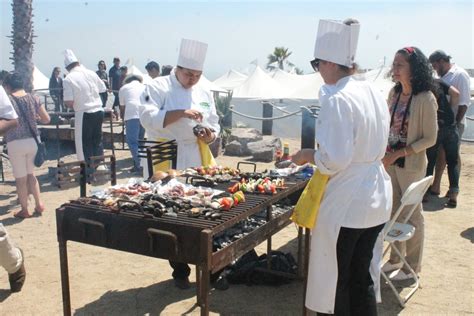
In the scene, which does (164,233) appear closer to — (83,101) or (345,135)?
(345,135)

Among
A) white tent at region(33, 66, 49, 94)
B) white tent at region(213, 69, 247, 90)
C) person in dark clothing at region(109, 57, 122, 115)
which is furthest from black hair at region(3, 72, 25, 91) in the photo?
white tent at region(213, 69, 247, 90)

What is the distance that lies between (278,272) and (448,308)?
4.63 feet

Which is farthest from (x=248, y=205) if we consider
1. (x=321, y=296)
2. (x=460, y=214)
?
(x=460, y=214)

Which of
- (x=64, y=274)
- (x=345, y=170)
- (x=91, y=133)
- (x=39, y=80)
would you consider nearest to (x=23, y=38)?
(x=91, y=133)

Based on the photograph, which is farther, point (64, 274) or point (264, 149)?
point (264, 149)

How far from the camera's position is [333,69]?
2.66m

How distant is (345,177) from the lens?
8.83 feet

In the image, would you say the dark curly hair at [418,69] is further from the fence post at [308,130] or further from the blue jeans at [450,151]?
the fence post at [308,130]

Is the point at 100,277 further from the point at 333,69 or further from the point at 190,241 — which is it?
the point at 333,69

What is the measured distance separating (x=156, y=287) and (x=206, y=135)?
141cm

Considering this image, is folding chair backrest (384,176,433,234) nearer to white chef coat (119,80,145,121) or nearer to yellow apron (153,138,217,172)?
yellow apron (153,138,217,172)

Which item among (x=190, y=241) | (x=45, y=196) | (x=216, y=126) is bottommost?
(x=45, y=196)

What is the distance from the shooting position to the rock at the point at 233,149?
10820 millimetres

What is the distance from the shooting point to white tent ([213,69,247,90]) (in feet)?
112
